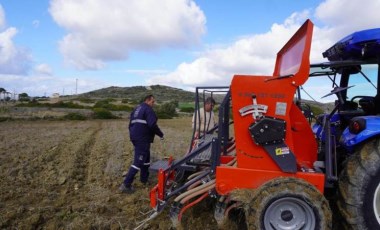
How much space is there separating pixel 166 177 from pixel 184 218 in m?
0.57

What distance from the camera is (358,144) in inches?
170

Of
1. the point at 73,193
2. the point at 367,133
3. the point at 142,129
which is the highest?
the point at 367,133

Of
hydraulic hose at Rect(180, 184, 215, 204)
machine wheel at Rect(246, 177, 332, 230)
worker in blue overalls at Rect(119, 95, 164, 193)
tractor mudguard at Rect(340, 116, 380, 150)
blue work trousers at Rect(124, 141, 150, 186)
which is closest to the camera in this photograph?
machine wheel at Rect(246, 177, 332, 230)

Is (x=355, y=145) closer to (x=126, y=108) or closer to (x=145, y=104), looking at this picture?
(x=145, y=104)

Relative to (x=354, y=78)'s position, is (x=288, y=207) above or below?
below

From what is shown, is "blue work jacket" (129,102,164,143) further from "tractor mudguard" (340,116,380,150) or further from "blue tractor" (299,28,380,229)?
"tractor mudguard" (340,116,380,150)

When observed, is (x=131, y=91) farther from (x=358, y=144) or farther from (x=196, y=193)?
(x=358, y=144)

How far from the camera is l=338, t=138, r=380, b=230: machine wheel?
410 centimetres

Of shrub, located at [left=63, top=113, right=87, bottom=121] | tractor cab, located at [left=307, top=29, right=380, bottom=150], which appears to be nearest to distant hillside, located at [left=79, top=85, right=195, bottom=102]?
shrub, located at [left=63, top=113, right=87, bottom=121]

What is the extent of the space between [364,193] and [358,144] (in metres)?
0.53

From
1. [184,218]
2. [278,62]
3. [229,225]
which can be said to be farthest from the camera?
[278,62]

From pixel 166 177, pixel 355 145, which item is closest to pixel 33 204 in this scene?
pixel 166 177

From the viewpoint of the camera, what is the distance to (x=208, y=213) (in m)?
5.34

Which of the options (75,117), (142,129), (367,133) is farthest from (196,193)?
(75,117)
